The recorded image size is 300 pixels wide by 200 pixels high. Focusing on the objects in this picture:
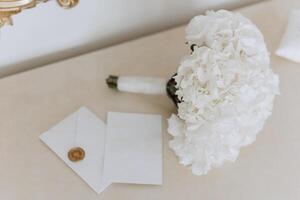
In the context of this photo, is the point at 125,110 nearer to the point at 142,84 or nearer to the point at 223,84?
the point at 142,84

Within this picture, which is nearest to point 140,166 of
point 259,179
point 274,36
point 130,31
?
point 259,179

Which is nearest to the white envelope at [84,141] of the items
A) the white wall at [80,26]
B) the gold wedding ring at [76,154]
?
the gold wedding ring at [76,154]

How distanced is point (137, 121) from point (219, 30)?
0.26 m

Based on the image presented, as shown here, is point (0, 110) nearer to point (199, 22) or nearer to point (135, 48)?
point (135, 48)

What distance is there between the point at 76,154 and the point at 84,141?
0.11 ft

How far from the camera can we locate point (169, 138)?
2.72 ft

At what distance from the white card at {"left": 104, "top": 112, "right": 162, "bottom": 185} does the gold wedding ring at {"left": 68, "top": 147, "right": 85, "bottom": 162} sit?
5 centimetres

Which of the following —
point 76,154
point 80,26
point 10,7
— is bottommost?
point 76,154

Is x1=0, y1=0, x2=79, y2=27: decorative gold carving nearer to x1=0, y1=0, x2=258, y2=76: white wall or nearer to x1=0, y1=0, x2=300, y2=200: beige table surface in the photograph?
x1=0, y1=0, x2=258, y2=76: white wall

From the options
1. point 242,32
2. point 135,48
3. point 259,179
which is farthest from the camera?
point 135,48

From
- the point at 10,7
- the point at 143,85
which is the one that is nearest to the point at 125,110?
the point at 143,85

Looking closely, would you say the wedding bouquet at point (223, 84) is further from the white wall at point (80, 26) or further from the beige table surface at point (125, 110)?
the white wall at point (80, 26)

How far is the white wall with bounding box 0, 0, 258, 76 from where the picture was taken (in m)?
0.80

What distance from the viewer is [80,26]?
2.85 feet
